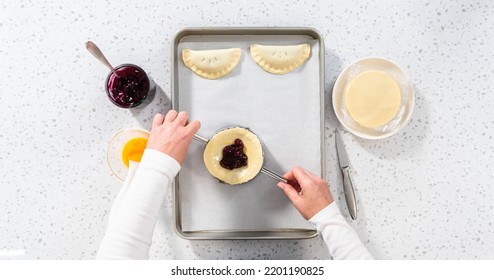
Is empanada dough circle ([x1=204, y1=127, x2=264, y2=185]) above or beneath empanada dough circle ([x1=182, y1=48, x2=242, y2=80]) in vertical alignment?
beneath

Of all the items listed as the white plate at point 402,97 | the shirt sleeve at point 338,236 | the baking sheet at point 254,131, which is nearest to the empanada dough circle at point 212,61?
the baking sheet at point 254,131

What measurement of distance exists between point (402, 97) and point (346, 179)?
0.22 m

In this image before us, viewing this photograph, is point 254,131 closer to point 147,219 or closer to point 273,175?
point 273,175

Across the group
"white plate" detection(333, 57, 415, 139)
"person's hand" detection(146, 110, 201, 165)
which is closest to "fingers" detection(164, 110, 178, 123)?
"person's hand" detection(146, 110, 201, 165)

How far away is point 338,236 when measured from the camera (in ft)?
3.10

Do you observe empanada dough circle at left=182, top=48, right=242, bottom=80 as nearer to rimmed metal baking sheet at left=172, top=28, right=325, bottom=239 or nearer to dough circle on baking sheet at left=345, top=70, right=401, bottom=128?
rimmed metal baking sheet at left=172, top=28, right=325, bottom=239

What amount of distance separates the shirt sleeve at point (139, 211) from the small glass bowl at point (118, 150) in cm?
11

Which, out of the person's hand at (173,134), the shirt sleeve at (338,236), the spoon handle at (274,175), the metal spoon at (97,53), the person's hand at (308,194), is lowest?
the shirt sleeve at (338,236)

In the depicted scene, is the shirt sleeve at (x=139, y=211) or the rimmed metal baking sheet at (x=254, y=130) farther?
the rimmed metal baking sheet at (x=254, y=130)

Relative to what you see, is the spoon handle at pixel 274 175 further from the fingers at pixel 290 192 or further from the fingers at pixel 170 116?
the fingers at pixel 170 116

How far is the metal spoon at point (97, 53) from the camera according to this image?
3.01 feet

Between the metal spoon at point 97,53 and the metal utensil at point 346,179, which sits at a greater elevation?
the metal spoon at point 97,53

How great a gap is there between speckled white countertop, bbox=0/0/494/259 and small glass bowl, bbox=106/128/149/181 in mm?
28

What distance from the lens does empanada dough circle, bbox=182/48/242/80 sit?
1.01 metres
